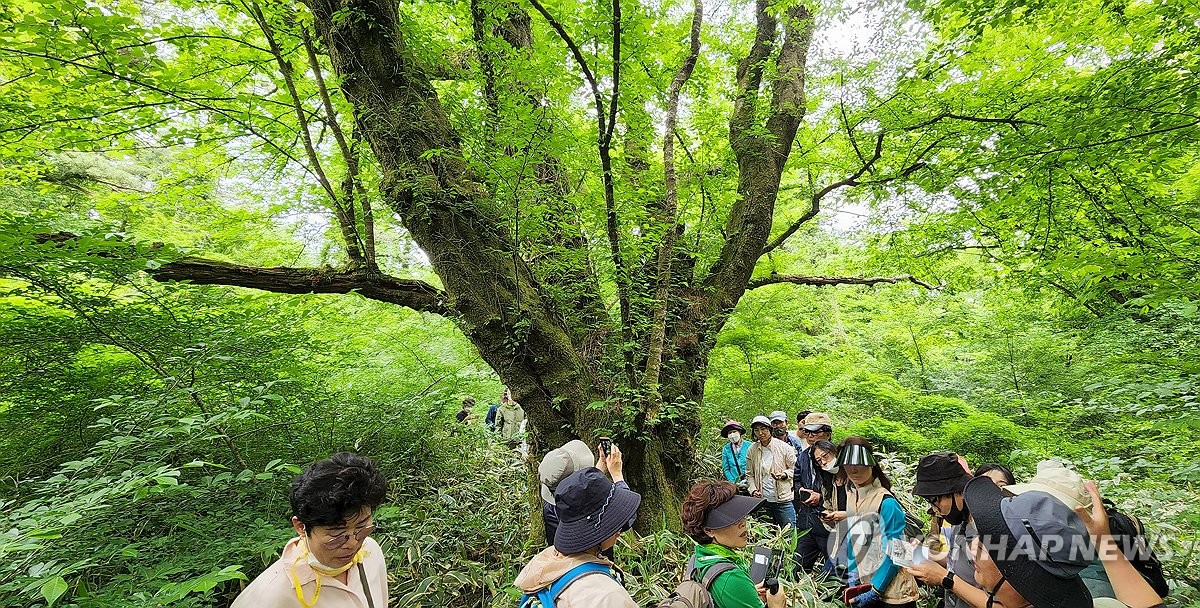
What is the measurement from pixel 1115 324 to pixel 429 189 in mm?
7702

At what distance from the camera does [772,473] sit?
5.13 metres

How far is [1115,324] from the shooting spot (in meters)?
A: 5.35

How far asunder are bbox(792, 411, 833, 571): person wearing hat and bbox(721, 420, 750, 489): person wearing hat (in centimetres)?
95

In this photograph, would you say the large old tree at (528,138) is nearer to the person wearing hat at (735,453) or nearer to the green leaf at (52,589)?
the person wearing hat at (735,453)

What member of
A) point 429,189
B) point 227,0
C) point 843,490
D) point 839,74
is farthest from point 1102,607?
point 227,0

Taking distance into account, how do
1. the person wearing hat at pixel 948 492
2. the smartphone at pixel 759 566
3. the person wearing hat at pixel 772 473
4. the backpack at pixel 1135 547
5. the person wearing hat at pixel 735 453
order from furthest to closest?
the person wearing hat at pixel 735 453, the person wearing hat at pixel 772 473, the person wearing hat at pixel 948 492, the smartphone at pixel 759 566, the backpack at pixel 1135 547

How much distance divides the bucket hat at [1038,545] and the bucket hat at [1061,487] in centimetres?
11

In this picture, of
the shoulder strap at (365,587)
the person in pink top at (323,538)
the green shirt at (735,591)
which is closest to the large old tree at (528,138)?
the green shirt at (735,591)

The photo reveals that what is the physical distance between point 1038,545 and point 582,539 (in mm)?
1723

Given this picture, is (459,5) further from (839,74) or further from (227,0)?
(839,74)

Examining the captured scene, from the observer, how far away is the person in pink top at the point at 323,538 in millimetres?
1629

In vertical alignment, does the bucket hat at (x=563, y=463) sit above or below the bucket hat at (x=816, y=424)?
above

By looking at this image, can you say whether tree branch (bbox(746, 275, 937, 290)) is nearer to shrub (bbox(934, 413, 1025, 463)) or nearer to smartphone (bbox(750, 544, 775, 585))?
shrub (bbox(934, 413, 1025, 463))

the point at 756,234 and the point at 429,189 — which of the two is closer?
the point at 429,189
